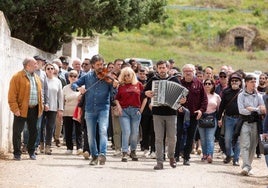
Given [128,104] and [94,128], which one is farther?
[128,104]

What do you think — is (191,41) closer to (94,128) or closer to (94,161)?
(94,128)

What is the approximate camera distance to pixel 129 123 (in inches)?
680

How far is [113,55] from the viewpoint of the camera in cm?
6028

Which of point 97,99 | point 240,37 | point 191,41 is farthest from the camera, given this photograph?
point 240,37

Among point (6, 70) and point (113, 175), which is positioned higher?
point (6, 70)

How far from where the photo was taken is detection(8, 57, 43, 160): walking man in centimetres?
1572

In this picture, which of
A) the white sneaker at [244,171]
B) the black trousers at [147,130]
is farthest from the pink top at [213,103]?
the white sneaker at [244,171]

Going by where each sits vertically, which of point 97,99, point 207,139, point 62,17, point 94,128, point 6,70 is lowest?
point 207,139

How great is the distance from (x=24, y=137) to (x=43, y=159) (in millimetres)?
1058

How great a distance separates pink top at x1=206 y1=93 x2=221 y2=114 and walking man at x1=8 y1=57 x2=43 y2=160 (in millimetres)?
4526

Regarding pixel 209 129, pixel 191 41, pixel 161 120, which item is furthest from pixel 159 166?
pixel 191 41

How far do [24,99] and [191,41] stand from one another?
199ft

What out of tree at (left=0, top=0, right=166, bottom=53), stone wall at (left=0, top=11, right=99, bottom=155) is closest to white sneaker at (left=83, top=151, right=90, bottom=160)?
stone wall at (left=0, top=11, right=99, bottom=155)

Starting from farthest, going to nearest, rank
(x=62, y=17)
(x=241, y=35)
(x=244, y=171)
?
1. (x=241, y=35)
2. (x=62, y=17)
3. (x=244, y=171)
